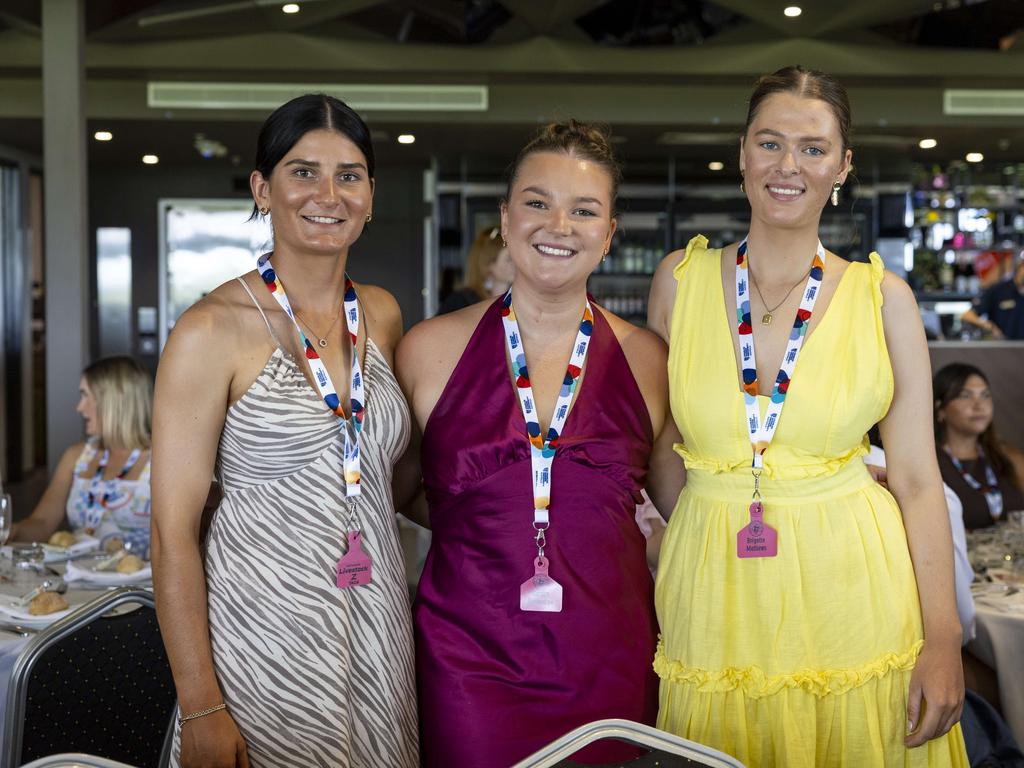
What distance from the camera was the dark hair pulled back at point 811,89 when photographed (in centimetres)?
204

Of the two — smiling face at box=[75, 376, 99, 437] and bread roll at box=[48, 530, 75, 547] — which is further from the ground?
smiling face at box=[75, 376, 99, 437]

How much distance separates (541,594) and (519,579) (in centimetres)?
5

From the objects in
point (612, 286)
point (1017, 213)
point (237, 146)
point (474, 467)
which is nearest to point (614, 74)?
point (612, 286)

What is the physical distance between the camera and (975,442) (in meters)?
5.47

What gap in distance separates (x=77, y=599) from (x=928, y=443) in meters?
2.38

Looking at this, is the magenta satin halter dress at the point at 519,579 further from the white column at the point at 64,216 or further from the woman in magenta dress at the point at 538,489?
the white column at the point at 64,216

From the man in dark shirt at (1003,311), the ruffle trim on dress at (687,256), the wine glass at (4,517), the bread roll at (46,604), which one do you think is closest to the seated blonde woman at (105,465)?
the wine glass at (4,517)

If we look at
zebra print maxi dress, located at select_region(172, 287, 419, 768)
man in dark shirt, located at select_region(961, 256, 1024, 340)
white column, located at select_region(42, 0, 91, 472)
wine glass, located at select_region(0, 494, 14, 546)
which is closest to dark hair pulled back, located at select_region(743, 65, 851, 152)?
zebra print maxi dress, located at select_region(172, 287, 419, 768)

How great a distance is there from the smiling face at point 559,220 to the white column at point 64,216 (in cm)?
453

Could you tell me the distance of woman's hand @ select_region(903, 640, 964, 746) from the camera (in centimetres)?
195

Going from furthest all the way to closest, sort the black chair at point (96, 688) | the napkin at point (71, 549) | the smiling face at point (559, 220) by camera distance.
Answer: the napkin at point (71, 549)
the black chair at point (96, 688)
the smiling face at point (559, 220)

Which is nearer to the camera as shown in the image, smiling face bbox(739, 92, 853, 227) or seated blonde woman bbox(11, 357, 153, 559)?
smiling face bbox(739, 92, 853, 227)

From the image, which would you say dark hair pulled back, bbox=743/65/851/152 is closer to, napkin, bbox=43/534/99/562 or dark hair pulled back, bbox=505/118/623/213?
dark hair pulled back, bbox=505/118/623/213

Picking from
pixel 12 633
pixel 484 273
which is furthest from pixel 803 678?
pixel 484 273
